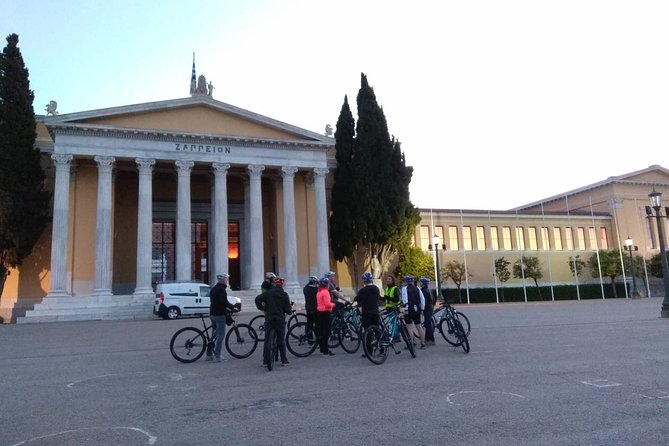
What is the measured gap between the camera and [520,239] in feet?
165

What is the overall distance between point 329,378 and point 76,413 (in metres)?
3.79

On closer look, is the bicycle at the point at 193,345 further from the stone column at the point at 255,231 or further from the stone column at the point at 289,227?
the stone column at the point at 289,227

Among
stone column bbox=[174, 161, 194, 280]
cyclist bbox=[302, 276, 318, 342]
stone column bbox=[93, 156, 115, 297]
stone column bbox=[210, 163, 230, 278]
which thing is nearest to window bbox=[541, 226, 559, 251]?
stone column bbox=[210, 163, 230, 278]

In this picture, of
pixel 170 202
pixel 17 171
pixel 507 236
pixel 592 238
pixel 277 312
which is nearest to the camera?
pixel 277 312

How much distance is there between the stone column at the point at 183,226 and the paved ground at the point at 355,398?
57.6 feet

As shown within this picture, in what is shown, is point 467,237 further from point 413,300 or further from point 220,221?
point 413,300

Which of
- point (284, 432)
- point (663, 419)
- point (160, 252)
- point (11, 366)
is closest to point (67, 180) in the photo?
point (160, 252)

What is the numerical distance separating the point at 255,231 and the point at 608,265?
3537cm

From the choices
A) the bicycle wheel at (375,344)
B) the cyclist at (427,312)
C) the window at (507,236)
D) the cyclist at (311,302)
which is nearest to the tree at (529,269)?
the window at (507,236)

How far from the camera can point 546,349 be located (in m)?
11.1

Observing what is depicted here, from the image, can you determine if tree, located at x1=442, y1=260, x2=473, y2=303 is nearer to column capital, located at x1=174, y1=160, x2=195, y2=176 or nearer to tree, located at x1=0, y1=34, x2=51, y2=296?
column capital, located at x1=174, y1=160, x2=195, y2=176

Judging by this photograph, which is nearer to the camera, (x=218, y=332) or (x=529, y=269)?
(x=218, y=332)

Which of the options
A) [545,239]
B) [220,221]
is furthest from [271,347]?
[545,239]

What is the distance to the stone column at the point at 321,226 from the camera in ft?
110
